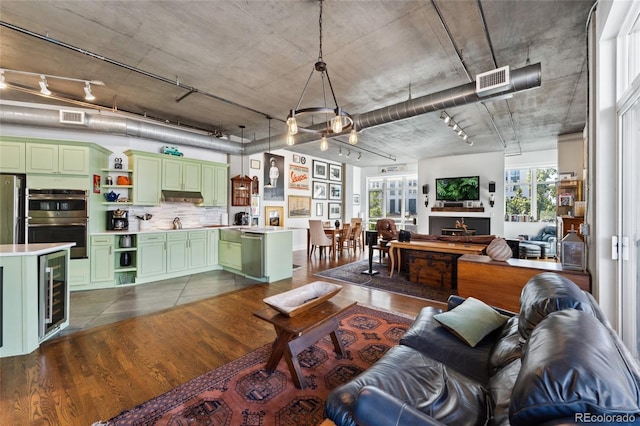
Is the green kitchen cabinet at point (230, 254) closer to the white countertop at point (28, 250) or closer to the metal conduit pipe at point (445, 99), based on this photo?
the white countertop at point (28, 250)

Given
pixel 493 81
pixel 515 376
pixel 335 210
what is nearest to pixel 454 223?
pixel 335 210

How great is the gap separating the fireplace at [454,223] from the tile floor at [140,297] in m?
6.93

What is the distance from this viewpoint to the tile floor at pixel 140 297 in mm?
3383

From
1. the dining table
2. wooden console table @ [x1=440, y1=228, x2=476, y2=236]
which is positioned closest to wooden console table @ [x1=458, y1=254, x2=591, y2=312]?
the dining table

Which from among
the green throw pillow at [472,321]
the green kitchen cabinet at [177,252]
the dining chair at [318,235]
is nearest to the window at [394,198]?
the dining chair at [318,235]

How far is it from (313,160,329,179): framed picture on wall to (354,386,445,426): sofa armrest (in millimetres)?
8550

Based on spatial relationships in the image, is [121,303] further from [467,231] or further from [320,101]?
[467,231]

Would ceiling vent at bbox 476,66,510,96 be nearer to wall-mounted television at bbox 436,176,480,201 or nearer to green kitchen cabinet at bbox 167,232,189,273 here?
green kitchen cabinet at bbox 167,232,189,273

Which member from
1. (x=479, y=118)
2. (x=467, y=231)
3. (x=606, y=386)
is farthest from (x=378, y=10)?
(x=467, y=231)

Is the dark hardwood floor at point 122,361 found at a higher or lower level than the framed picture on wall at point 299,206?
lower

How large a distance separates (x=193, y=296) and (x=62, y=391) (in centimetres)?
218

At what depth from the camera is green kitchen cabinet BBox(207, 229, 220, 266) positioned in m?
5.89

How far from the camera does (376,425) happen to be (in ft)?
3.23

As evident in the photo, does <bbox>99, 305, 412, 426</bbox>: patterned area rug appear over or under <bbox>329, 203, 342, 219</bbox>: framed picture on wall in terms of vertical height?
under
